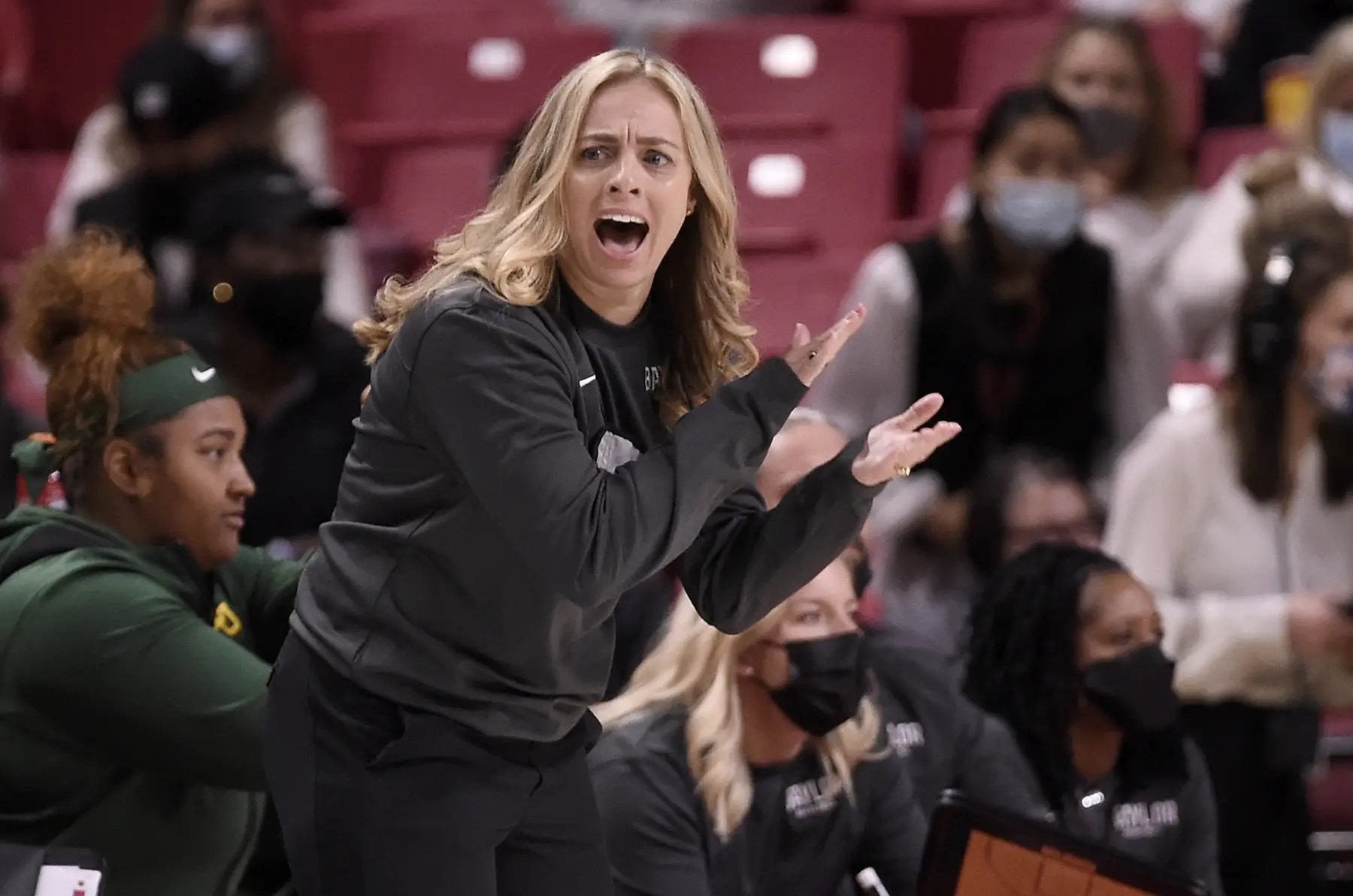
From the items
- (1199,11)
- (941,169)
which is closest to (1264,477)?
(941,169)

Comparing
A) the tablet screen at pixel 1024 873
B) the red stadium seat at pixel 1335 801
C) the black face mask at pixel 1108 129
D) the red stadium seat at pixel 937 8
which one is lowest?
the red stadium seat at pixel 1335 801

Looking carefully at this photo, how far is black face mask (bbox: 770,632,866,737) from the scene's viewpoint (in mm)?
3049

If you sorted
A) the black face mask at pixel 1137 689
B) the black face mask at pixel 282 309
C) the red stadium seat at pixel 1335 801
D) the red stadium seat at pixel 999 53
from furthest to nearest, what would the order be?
the red stadium seat at pixel 999 53
the black face mask at pixel 282 309
the red stadium seat at pixel 1335 801
the black face mask at pixel 1137 689

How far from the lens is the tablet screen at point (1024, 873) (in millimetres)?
2814

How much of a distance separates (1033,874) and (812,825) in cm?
40

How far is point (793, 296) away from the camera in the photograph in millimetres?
5184

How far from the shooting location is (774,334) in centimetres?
514

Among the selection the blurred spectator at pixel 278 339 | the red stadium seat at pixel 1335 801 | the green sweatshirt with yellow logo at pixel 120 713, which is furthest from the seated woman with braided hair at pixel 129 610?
the red stadium seat at pixel 1335 801

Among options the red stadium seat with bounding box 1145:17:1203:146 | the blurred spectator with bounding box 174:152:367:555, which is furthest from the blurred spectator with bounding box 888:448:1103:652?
the red stadium seat with bounding box 1145:17:1203:146

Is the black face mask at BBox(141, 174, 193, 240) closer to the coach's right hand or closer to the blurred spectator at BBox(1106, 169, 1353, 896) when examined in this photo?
the blurred spectator at BBox(1106, 169, 1353, 896)

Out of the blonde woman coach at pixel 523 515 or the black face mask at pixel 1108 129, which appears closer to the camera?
the blonde woman coach at pixel 523 515

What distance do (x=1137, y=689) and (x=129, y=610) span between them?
1461 mm

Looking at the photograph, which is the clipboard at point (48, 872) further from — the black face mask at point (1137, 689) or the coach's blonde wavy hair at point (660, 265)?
the black face mask at point (1137, 689)

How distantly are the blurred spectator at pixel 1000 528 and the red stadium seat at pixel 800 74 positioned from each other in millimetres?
1567
